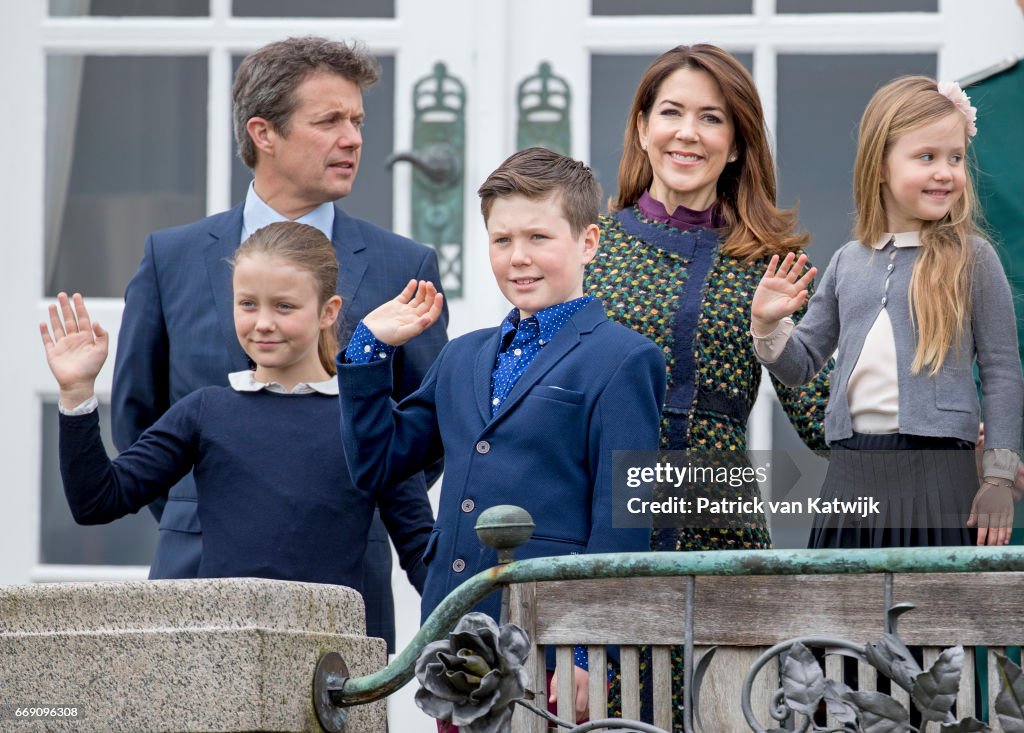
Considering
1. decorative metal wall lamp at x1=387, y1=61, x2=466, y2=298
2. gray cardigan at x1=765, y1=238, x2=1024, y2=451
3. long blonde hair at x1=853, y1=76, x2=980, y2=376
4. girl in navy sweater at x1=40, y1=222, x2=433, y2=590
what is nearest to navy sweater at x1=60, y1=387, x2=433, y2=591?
girl in navy sweater at x1=40, y1=222, x2=433, y2=590

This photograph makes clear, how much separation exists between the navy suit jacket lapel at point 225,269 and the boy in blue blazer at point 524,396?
1.72 feet

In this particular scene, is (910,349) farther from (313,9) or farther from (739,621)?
(313,9)

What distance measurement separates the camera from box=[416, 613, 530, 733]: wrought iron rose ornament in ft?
8.00

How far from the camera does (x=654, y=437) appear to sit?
307 centimetres

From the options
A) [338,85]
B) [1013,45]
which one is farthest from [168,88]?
[1013,45]

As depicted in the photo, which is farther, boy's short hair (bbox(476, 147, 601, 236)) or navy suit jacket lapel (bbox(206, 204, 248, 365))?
navy suit jacket lapel (bbox(206, 204, 248, 365))

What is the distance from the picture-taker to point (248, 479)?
3.37 meters

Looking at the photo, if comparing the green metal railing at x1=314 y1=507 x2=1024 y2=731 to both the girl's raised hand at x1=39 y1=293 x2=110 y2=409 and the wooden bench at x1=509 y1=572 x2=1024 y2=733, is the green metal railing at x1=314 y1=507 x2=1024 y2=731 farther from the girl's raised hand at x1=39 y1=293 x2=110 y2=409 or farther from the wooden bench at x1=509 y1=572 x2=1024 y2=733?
the girl's raised hand at x1=39 y1=293 x2=110 y2=409

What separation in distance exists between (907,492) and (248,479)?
3.93 ft

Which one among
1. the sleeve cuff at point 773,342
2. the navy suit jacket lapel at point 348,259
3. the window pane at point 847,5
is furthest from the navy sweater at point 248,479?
the window pane at point 847,5

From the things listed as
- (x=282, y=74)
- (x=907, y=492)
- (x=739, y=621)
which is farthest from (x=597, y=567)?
(x=282, y=74)

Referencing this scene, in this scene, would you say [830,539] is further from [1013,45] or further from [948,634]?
[1013,45]

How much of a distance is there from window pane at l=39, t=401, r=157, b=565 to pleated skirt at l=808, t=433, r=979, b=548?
2.18 m

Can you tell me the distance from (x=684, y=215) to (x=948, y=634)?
1.40 m
